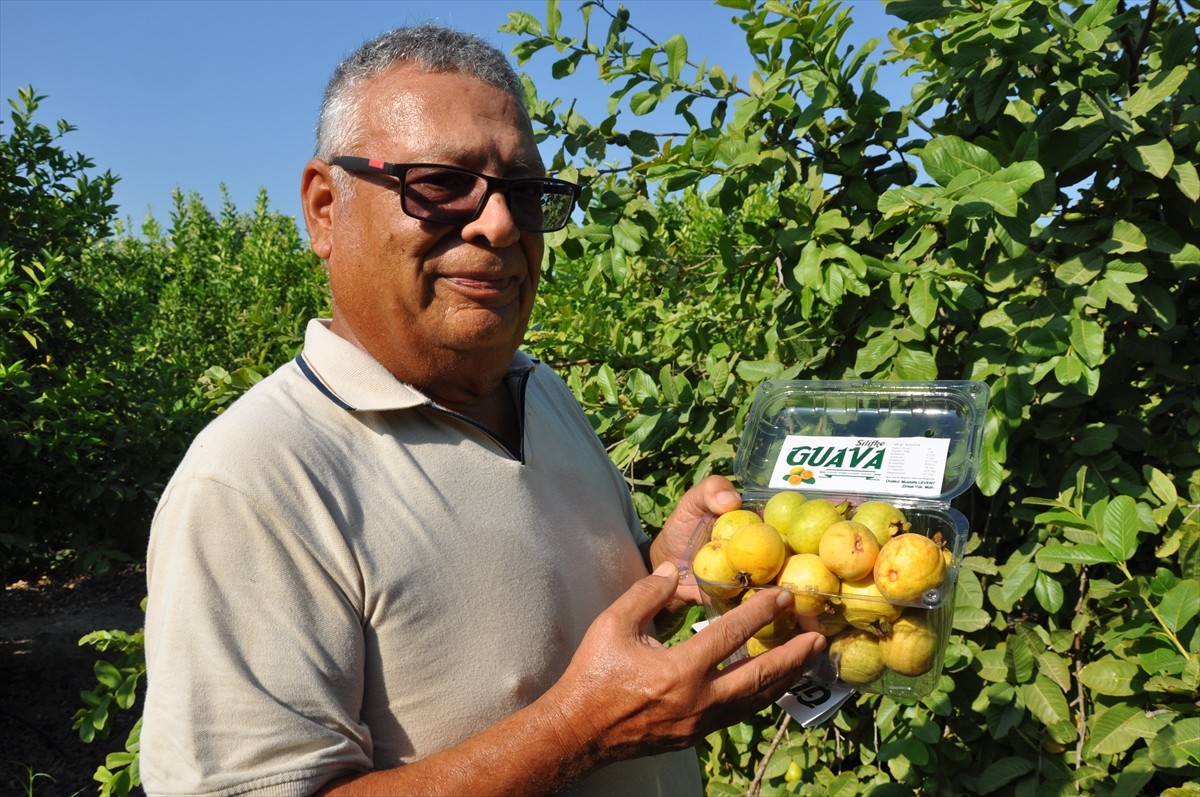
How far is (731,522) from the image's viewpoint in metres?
1.67

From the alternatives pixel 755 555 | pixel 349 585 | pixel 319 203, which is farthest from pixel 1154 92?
pixel 349 585

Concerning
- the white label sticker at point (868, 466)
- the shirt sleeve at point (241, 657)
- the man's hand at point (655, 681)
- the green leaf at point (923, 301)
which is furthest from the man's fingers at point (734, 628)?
the green leaf at point (923, 301)

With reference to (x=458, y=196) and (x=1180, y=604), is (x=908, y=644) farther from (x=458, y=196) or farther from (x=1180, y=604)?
(x=458, y=196)

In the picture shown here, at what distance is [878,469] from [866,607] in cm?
31

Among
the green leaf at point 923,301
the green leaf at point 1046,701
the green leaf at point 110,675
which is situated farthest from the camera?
the green leaf at point 110,675

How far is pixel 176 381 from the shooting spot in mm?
5574

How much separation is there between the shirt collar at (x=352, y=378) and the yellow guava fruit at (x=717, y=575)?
0.52 meters

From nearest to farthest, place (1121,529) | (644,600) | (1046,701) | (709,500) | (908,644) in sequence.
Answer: (644,600), (908,644), (709,500), (1121,529), (1046,701)

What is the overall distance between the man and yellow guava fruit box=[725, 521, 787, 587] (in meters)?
0.10

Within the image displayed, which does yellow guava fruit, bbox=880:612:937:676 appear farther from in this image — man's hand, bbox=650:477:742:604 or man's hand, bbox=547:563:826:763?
man's hand, bbox=650:477:742:604

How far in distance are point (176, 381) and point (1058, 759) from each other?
16.2 feet

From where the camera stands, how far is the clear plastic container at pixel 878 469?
4.98 ft

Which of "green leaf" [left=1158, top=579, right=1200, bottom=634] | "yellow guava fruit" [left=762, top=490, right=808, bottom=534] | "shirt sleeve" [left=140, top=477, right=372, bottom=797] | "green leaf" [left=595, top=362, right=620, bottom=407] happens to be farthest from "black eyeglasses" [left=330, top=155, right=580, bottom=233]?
"green leaf" [left=1158, top=579, right=1200, bottom=634]

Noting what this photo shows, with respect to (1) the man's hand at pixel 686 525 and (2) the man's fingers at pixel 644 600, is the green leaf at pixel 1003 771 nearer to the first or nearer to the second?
(1) the man's hand at pixel 686 525
